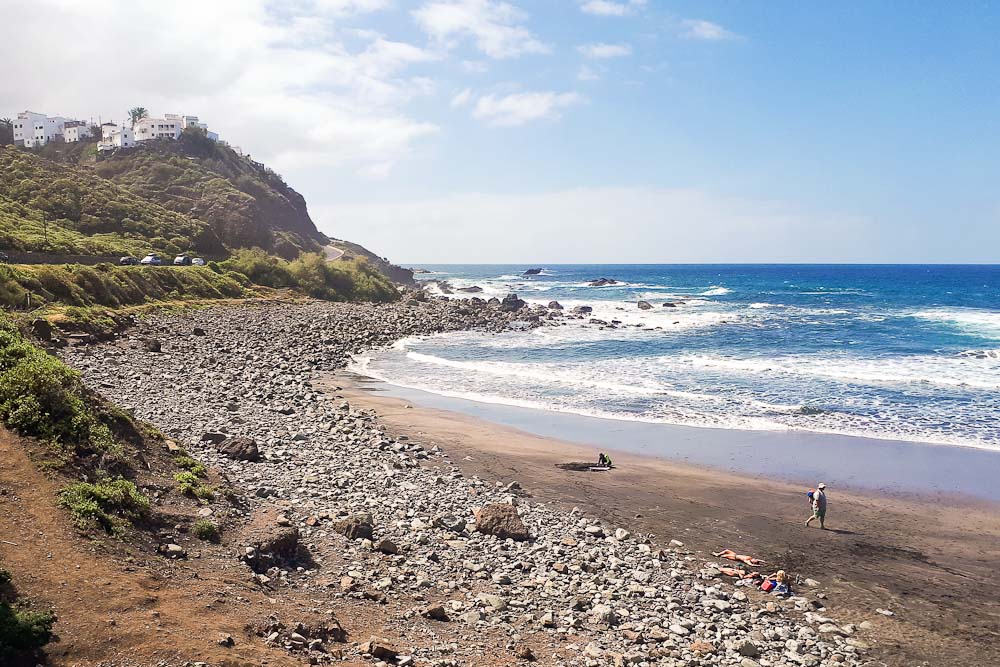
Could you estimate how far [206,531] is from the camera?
1109cm

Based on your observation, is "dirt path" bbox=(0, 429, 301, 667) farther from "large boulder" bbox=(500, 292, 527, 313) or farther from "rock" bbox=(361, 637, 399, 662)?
"large boulder" bbox=(500, 292, 527, 313)

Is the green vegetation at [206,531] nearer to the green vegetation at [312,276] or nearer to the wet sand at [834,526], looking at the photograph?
the wet sand at [834,526]

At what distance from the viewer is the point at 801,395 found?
29766 mm

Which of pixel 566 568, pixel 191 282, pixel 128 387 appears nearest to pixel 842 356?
pixel 566 568

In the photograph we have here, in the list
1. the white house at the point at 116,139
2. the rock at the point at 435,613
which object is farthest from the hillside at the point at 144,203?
the rock at the point at 435,613

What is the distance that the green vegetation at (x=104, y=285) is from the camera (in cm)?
3538

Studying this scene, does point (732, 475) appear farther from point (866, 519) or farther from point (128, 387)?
point (128, 387)

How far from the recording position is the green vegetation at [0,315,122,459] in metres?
11.2

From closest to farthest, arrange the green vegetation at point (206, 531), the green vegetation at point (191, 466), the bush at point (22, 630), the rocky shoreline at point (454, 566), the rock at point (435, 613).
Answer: the bush at point (22, 630) < the rocky shoreline at point (454, 566) < the rock at point (435, 613) < the green vegetation at point (206, 531) < the green vegetation at point (191, 466)

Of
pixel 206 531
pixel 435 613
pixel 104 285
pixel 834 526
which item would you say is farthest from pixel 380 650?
pixel 104 285

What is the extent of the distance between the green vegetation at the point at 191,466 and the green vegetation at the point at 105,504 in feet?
8.15

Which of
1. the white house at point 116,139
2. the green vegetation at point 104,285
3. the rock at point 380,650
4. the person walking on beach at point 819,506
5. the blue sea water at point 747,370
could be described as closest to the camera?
the rock at point 380,650

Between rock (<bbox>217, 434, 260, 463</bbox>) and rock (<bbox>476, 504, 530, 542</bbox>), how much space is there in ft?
22.2

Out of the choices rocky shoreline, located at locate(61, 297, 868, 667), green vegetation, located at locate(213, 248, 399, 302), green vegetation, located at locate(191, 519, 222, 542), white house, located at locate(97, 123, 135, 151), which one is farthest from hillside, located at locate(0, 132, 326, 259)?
green vegetation, located at locate(191, 519, 222, 542)
